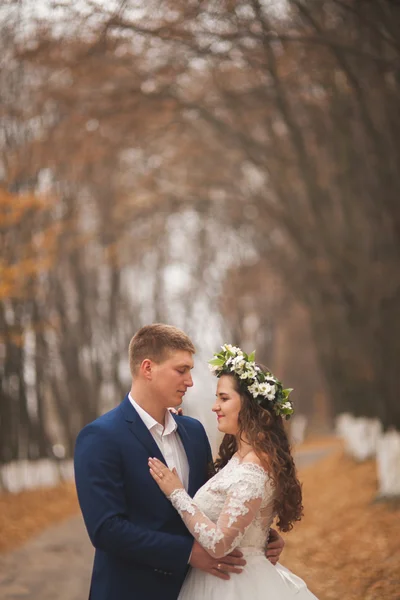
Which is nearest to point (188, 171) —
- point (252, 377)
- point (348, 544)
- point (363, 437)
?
point (363, 437)

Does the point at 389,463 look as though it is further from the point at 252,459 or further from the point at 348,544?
the point at 252,459

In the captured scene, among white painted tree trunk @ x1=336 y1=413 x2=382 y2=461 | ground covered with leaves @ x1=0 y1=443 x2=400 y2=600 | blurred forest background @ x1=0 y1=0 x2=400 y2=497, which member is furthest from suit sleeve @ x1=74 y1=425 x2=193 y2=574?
white painted tree trunk @ x1=336 y1=413 x2=382 y2=461

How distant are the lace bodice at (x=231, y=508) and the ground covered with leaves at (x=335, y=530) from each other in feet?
15.6

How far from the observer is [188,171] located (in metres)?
23.6

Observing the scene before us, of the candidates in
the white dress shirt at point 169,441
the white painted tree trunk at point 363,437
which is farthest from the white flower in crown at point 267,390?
the white painted tree trunk at point 363,437

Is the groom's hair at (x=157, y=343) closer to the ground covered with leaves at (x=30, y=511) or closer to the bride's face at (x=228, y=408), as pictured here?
the bride's face at (x=228, y=408)

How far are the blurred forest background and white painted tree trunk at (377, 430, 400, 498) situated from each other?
0.13 ft

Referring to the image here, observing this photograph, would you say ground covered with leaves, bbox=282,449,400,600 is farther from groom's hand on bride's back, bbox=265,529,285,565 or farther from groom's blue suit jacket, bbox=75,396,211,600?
groom's blue suit jacket, bbox=75,396,211,600

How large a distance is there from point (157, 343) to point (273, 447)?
0.83 m

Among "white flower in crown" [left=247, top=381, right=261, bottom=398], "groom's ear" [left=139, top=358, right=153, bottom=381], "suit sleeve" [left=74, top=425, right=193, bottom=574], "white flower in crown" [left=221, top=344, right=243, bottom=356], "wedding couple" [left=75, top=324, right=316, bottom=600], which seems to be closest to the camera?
"suit sleeve" [left=74, top=425, right=193, bottom=574]

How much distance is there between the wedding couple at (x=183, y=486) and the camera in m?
4.45

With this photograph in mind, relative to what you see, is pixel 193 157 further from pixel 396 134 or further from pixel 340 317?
pixel 396 134

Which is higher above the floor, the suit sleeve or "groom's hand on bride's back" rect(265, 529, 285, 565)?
the suit sleeve

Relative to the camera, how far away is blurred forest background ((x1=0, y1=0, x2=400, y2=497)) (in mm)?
13359
